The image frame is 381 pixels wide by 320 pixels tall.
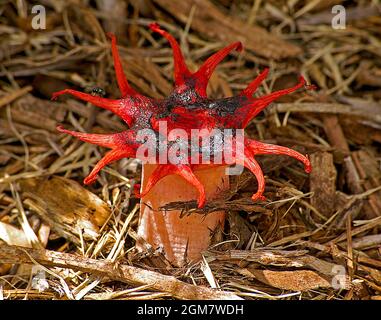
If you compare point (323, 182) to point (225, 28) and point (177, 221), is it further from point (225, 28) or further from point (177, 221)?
point (225, 28)

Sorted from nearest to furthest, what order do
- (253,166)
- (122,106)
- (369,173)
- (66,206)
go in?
1. (253,166)
2. (122,106)
3. (66,206)
4. (369,173)

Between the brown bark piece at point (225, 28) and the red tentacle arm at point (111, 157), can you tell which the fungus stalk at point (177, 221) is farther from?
the brown bark piece at point (225, 28)

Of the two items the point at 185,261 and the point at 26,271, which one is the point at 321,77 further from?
the point at 26,271

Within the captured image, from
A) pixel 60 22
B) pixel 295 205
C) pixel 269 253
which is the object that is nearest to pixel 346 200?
pixel 295 205

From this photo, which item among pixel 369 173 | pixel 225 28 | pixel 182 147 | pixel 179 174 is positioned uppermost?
pixel 225 28

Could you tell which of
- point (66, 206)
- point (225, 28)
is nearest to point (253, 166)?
point (66, 206)

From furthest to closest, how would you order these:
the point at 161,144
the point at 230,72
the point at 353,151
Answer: the point at 230,72 → the point at 353,151 → the point at 161,144

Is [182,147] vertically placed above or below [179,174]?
above

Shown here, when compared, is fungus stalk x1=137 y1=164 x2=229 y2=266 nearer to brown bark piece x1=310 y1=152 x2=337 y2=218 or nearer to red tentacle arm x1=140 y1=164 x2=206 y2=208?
red tentacle arm x1=140 y1=164 x2=206 y2=208
